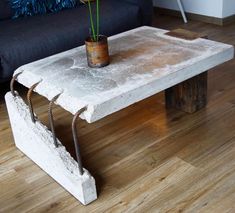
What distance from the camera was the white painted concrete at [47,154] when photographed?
54.6 inches

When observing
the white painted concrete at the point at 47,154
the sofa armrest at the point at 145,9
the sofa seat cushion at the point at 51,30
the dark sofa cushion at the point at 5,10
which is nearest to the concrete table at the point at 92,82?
the white painted concrete at the point at 47,154

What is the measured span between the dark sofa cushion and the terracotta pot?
1.22 m

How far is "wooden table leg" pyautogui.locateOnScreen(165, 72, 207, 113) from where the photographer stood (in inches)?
74.5

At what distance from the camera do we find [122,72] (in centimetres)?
150

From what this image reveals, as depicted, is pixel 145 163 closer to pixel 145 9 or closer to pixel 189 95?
pixel 189 95

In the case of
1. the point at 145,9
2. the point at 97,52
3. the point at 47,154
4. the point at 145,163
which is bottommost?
the point at 145,163

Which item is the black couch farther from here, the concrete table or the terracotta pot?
the terracotta pot

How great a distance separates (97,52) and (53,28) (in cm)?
83

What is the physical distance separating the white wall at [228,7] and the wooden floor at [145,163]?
1.29 m

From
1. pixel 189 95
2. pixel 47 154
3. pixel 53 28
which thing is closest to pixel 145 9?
pixel 53 28

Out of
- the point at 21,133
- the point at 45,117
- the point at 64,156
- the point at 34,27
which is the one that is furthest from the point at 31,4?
the point at 64,156

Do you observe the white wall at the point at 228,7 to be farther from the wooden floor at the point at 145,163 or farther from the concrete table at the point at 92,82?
the concrete table at the point at 92,82

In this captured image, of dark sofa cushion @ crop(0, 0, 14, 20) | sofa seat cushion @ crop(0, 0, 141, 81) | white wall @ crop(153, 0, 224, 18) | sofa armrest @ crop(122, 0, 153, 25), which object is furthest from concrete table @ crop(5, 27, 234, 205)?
white wall @ crop(153, 0, 224, 18)

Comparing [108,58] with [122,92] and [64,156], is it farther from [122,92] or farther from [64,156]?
[64,156]
